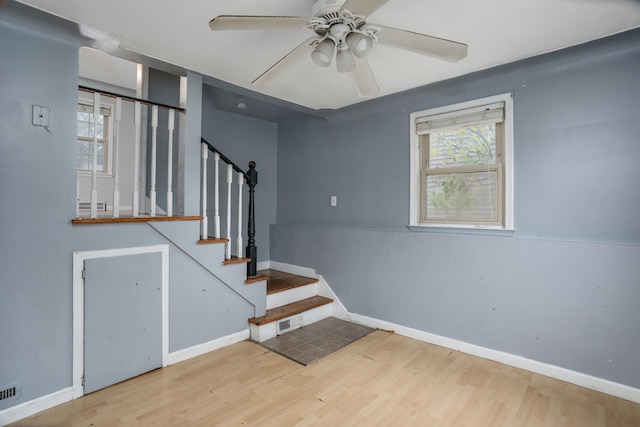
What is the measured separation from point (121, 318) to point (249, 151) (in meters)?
2.61

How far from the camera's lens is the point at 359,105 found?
351cm

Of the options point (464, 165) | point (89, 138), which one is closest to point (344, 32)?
point (464, 165)

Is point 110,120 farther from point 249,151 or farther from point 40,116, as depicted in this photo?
point 40,116

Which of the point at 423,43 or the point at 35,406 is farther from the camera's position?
the point at 35,406

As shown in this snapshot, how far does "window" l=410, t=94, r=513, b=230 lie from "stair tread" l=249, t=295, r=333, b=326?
1.39 metres

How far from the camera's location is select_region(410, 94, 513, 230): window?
268cm

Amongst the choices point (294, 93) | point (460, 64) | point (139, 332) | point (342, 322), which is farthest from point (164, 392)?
point (460, 64)

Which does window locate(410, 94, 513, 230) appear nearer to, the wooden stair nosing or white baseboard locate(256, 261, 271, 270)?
the wooden stair nosing

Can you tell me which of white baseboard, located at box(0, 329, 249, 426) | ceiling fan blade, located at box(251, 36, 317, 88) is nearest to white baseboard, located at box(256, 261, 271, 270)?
white baseboard, located at box(0, 329, 249, 426)

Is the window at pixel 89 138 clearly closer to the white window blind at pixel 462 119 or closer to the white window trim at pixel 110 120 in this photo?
the white window trim at pixel 110 120

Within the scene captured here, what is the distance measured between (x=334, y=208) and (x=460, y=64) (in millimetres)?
2026

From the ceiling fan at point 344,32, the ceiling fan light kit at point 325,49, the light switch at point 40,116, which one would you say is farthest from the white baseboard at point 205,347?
the ceiling fan light kit at point 325,49

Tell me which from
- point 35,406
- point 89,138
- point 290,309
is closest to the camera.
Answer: point 35,406

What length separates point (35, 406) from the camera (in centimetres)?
197
